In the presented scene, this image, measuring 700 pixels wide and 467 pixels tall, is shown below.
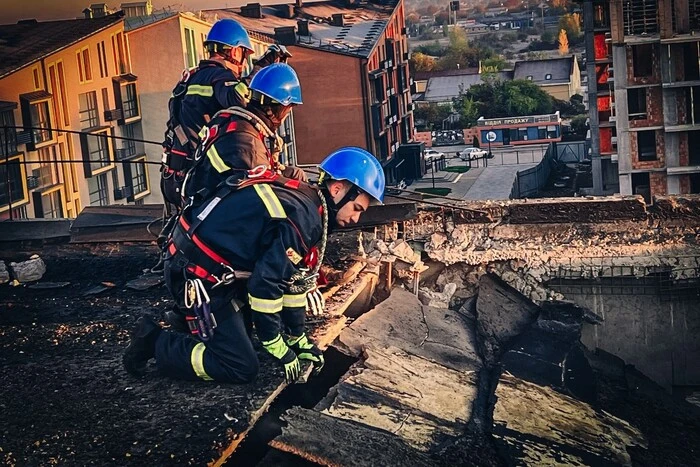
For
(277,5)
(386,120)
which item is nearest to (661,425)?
(386,120)

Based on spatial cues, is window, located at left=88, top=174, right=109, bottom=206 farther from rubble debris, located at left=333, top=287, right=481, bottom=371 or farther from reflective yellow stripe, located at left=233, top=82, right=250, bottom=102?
reflective yellow stripe, located at left=233, top=82, right=250, bottom=102

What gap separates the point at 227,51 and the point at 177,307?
291 cm

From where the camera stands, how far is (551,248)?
9.98m

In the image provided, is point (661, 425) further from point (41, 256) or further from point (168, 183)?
point (41, 256)

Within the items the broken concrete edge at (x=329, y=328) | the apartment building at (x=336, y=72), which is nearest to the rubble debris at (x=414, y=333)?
the broken concrete edge at (x=329, y=328)

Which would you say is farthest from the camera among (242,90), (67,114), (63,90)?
(67,114)

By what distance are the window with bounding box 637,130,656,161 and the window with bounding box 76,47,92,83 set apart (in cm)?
1847

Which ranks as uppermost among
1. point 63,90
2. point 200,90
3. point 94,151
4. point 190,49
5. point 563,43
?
point 563,43

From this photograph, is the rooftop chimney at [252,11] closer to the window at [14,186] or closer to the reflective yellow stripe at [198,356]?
the window at [14,186]

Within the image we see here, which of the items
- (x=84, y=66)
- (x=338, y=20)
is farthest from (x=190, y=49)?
(x=338, y=20)

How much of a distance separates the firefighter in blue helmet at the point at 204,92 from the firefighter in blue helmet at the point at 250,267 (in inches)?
74.9

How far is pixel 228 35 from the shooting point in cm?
848

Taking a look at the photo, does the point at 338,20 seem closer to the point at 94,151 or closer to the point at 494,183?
the point at 494,183

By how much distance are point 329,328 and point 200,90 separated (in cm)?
240
